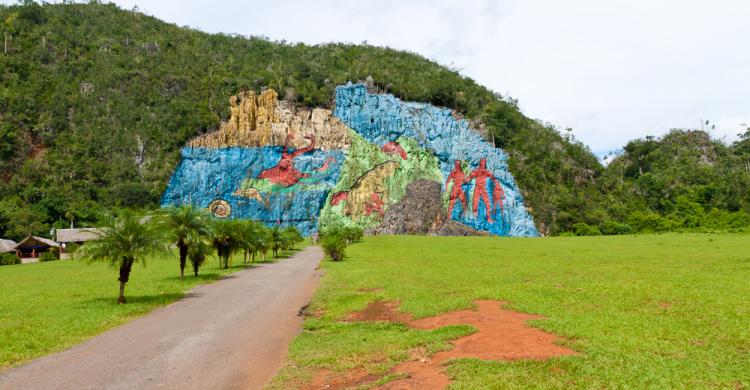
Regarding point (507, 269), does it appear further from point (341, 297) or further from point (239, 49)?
point (239, 49)

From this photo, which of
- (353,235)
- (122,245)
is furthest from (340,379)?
(353,235)

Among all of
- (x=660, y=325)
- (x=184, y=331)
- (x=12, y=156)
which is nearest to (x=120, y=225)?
(x=184, y=331)

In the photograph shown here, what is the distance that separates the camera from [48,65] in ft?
319

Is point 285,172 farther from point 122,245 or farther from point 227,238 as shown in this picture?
point 122,245

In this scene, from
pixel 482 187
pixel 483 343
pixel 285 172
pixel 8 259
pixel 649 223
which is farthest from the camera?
pixel 482 187

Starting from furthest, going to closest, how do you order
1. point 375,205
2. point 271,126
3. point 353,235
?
point 271,126, point 375,205, point 353,235

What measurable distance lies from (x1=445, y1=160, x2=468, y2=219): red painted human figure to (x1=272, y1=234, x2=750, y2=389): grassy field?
58.1 m

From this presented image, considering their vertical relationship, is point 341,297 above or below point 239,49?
below

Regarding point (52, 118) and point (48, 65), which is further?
point (48, 65)

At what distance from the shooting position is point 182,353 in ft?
38.1

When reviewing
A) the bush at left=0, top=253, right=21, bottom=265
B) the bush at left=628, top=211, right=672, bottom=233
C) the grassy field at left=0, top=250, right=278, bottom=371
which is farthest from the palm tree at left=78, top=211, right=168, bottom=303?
the bush at left=628, top=211, right=672, bottom=233

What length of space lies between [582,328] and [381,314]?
260 inches

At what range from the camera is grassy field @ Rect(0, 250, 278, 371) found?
513 inches

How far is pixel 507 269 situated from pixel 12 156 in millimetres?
92035
